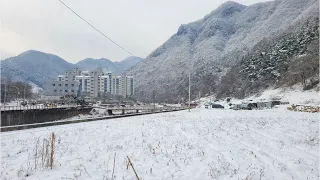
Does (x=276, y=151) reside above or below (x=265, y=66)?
below

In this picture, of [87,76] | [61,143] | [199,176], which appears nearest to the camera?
[199,176]

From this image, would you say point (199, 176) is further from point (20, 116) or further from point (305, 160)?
point (20, 116)

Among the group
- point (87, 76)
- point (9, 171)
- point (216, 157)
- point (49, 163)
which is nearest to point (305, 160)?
point (216, 157)

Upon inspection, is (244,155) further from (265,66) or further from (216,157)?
(265,66)

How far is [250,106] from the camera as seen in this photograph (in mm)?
57312

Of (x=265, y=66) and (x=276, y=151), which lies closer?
(x=276, y=151)

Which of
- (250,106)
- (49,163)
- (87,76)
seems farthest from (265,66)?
(87,76)

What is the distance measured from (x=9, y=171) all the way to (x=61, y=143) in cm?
430

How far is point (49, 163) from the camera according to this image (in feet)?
26.3

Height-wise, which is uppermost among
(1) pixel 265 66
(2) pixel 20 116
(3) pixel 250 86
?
(1) pixel 265 66

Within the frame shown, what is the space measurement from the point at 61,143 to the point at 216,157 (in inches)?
269

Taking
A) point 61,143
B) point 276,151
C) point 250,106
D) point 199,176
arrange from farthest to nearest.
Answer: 1. point 250,106
2. point 61,143
3. point 276,151
4. point 199,176

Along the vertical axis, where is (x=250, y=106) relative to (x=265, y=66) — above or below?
below

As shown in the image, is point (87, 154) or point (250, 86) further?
point (250, 86)
